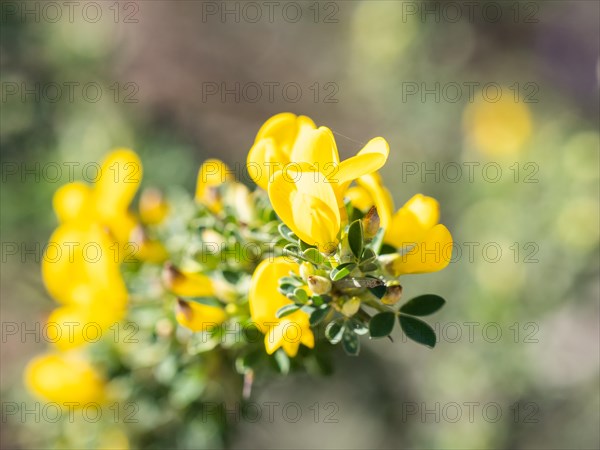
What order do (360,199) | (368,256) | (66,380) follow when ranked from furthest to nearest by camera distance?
1. (66,380)
2. (360,199)
3. (368,256)

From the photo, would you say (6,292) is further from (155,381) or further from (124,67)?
(155,381)

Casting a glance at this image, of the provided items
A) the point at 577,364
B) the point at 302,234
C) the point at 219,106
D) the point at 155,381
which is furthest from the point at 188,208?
the point at 219,106

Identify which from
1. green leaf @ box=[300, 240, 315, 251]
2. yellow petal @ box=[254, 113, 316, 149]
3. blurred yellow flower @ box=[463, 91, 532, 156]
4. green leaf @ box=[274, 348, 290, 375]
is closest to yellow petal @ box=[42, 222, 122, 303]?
green leaf @ box=[274, 348, 290, 375]

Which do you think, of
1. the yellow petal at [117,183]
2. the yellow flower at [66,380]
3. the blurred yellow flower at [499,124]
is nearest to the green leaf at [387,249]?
the yellow petal at [117,183]

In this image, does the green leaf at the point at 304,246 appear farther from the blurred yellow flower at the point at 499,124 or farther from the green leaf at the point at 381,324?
the blurred yellow flower at the point at 499,124

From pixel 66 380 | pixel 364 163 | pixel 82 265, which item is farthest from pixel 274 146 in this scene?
pixel 66 380

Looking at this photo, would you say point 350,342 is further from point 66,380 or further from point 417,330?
point 66,380
